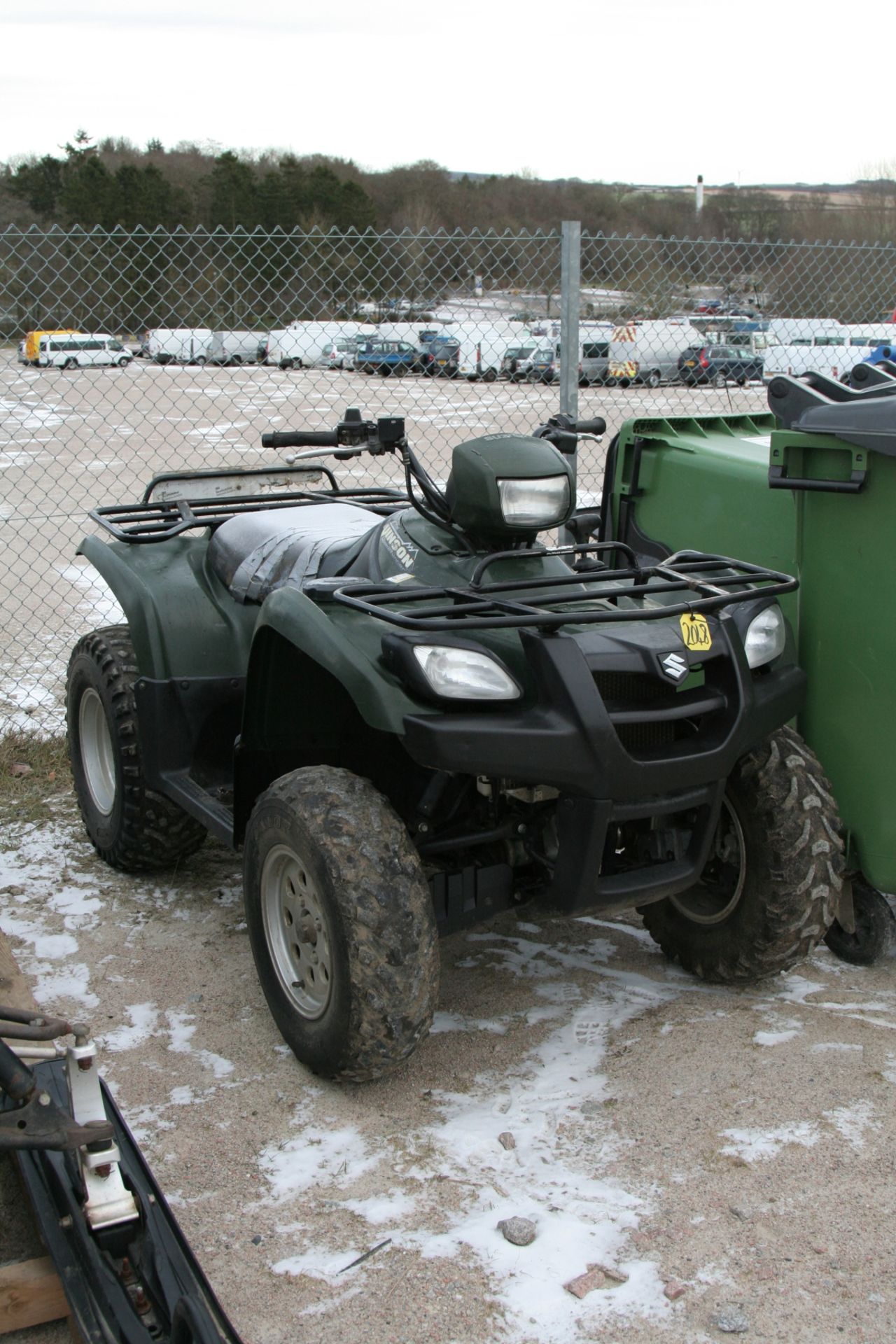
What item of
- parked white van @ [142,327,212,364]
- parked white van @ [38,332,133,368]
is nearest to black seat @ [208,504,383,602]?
parked white van @ [142,327,212,364]

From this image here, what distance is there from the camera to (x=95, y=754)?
4.51m

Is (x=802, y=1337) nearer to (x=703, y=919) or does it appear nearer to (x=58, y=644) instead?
(x=703, y=919)

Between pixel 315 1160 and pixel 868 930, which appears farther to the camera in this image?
pixel 868 930

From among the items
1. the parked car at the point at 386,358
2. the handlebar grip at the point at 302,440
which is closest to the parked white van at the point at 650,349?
the parked car at the point at 386,358

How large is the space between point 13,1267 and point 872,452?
2.63m

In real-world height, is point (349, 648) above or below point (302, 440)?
below

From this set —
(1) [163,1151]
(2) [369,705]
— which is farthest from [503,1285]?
(2) [369,705]

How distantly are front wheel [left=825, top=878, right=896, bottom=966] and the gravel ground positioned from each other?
0.17ft

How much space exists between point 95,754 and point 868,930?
257 centimetres

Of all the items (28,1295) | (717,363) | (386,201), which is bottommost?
(28,1295)

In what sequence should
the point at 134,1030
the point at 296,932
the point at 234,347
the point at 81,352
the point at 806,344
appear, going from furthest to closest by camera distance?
1. the point at 806,344
2. the point at 234,347
3. the point at 81,352
4. the point at 134,1030
5. the point at 296,932

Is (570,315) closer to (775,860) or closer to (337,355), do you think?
(775,860)

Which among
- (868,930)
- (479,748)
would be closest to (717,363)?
(868,930)

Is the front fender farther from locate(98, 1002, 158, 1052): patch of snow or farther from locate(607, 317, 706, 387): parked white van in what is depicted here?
locate(607, 317, 706, 387): parked white van
